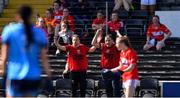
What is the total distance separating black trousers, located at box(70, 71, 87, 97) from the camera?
618 inches

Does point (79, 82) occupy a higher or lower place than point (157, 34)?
lower

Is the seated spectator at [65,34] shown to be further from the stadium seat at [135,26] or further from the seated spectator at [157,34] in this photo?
the stadium seat at [135,26]

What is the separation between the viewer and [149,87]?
16.4 meters

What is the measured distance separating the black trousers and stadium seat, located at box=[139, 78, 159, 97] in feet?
4.98

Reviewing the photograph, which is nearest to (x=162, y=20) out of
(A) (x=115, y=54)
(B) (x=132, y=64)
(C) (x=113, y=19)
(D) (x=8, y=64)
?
(C) (x=113, y=19)

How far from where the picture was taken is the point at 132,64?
42.5ft

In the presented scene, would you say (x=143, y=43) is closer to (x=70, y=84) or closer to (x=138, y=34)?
(x=138, y=34)

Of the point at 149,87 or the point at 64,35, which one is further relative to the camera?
the point at 64,35

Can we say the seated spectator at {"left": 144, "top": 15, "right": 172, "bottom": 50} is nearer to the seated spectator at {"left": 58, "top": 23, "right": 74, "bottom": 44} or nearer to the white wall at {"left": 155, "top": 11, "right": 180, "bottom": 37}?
the white wall at {"left": 155, "top": 11, "right": 180, "bottom": 37}

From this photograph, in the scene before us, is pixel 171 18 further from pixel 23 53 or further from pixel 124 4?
pixel 23 53

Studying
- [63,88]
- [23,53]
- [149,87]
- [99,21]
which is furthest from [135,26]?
[23,53]

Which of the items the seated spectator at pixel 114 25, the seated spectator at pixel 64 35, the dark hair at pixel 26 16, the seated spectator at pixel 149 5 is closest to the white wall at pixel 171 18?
the seated spectator at pixel 149 5

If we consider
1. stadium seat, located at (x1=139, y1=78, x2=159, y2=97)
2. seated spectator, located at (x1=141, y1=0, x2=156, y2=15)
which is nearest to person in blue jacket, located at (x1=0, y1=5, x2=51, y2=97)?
stadium seat, located at (x1=139, y1=78, x2=159, y2=97)

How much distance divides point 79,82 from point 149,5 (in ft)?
18.8
